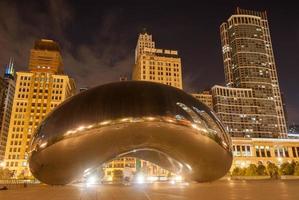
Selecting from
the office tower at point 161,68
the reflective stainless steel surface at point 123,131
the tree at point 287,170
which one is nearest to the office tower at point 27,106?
the office tower at point 161,68

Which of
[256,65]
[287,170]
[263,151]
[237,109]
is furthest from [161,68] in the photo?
[256,65]

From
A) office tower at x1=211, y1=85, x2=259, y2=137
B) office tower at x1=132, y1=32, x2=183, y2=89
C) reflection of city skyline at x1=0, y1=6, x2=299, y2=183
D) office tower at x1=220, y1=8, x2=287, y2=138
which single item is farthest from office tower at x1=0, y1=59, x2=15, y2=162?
office tower at x1=220, y1=8, x2=287, y2=138

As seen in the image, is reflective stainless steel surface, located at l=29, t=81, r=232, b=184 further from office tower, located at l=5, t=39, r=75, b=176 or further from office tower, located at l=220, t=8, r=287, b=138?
office tower, located at l=220, t=8, r=287, b=138

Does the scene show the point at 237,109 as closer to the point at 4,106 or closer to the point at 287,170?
Answer: the point at 287,170

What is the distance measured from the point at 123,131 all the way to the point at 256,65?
179 m

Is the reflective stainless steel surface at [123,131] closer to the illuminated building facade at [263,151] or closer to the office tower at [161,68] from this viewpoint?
the illuminated building facade at [263,151]

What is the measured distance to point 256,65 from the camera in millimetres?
173750

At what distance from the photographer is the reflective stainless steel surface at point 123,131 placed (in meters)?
11.2

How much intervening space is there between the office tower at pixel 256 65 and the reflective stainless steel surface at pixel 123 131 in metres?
157

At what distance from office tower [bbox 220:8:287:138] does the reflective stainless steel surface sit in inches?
6183

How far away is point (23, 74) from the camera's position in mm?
124000

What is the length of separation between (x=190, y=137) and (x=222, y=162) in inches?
105

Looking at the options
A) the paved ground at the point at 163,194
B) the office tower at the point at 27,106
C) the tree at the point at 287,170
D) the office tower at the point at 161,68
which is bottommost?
the paved ground at the point at 163,194

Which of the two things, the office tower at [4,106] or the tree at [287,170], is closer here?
the tree at [287,170]
